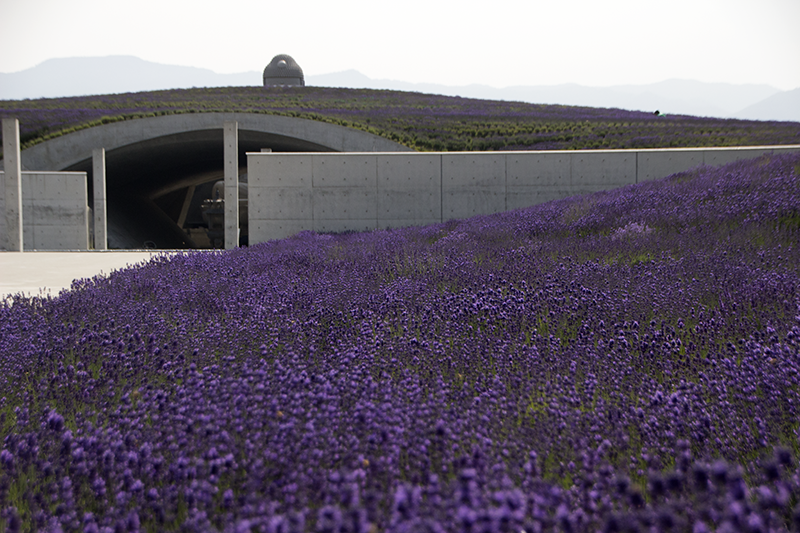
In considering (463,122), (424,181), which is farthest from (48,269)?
(463,122)

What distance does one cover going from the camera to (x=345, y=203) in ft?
35.4

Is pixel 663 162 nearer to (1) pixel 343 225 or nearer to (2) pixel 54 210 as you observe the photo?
(1) pixel 343 225

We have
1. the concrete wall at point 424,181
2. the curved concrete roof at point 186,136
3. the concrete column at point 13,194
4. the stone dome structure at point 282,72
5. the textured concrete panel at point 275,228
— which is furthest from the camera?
the stone dome structure at point 282,72

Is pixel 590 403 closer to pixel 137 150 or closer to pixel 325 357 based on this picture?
pixel 325 357

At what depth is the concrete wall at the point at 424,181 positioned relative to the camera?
10.6 metres

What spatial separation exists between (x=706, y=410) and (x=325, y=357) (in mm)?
1713

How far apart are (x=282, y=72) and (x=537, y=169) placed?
3985 cm

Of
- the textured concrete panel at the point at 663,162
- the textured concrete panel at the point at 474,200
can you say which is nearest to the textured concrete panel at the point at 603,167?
the textured concrete panel at the point at 663,162

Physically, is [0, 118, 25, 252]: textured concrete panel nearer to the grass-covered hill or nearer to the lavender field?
the grass-covered hill

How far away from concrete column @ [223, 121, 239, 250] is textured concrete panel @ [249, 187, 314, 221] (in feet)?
2.57

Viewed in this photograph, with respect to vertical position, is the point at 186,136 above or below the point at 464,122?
below

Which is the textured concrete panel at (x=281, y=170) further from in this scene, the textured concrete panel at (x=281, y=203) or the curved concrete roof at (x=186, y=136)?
the curved concrete roof at (x=186, y=136)

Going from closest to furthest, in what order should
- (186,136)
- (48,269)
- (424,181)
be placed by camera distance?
1. (48,269)
2. (424,181)
3. (186,136)

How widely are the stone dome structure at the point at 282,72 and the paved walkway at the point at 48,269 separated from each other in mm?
38144
